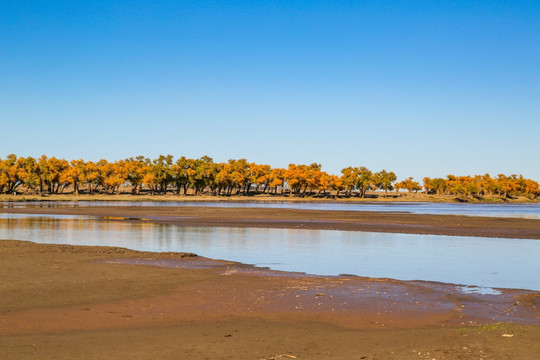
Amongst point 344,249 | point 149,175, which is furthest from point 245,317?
point 149,175

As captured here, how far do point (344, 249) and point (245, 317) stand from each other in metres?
17.7

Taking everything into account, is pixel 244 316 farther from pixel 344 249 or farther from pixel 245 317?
pixel 344 249

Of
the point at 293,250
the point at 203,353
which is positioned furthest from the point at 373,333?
the point at 293,250

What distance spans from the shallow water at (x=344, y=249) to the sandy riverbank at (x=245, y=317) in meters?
3.34

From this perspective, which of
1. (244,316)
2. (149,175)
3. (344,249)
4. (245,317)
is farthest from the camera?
(149,175)

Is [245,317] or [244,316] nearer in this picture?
[245,317]

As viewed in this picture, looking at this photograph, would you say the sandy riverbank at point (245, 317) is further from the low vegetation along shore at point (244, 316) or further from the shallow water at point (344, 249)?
the shallow water at point (344, 249)

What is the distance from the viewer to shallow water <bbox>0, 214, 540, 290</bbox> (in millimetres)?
21359

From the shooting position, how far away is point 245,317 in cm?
1265

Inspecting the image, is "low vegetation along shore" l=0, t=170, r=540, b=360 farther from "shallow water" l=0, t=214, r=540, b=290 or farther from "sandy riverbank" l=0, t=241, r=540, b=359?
"shallow water" l=0, t=214, r=540, b=290

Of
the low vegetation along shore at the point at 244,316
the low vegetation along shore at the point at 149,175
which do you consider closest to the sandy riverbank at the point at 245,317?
the low vegetation along shore at the point at 244,316

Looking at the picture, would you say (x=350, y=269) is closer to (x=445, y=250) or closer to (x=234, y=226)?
(x=445, y=250)

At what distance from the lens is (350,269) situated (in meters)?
22.1

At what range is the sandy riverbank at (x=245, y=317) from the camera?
9922 millimetres
